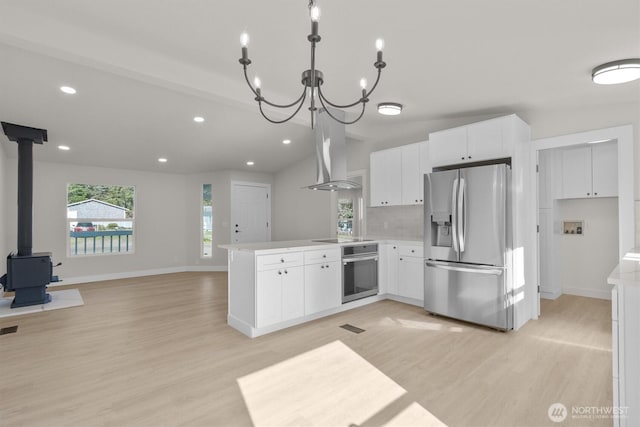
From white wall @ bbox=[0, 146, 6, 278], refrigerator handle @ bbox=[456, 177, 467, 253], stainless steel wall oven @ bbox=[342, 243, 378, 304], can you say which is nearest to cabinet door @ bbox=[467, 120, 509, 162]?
refrigerator handle @ bbox=[456, 177, 467, 253]

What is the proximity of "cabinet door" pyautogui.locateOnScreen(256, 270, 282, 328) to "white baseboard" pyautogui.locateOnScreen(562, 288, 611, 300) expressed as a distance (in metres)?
4.49

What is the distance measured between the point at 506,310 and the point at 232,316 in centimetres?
292

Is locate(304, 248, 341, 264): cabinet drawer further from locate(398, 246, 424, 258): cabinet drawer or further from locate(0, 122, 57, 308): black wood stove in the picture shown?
locate(0, 122, 57, 308): black wood stove

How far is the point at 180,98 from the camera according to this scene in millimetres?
4004

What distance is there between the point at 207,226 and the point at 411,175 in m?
4.91

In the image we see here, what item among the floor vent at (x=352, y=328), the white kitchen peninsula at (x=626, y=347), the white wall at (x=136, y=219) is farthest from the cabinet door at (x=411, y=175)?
the white wall at (x=136, y=219)

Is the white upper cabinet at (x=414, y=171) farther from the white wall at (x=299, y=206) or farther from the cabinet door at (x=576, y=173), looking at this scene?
the cabinet door at (x=576, y=173)

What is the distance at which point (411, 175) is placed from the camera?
4.57 m

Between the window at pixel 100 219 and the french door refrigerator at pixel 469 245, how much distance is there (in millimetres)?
6061

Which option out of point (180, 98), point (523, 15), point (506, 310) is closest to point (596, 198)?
point (506, 310)

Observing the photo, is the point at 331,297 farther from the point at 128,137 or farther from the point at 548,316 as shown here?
the point at 128,137

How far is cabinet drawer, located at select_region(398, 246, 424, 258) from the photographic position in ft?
13.9

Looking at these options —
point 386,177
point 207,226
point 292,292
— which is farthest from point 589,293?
point 207,226

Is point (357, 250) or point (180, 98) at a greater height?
point (180, 98)
